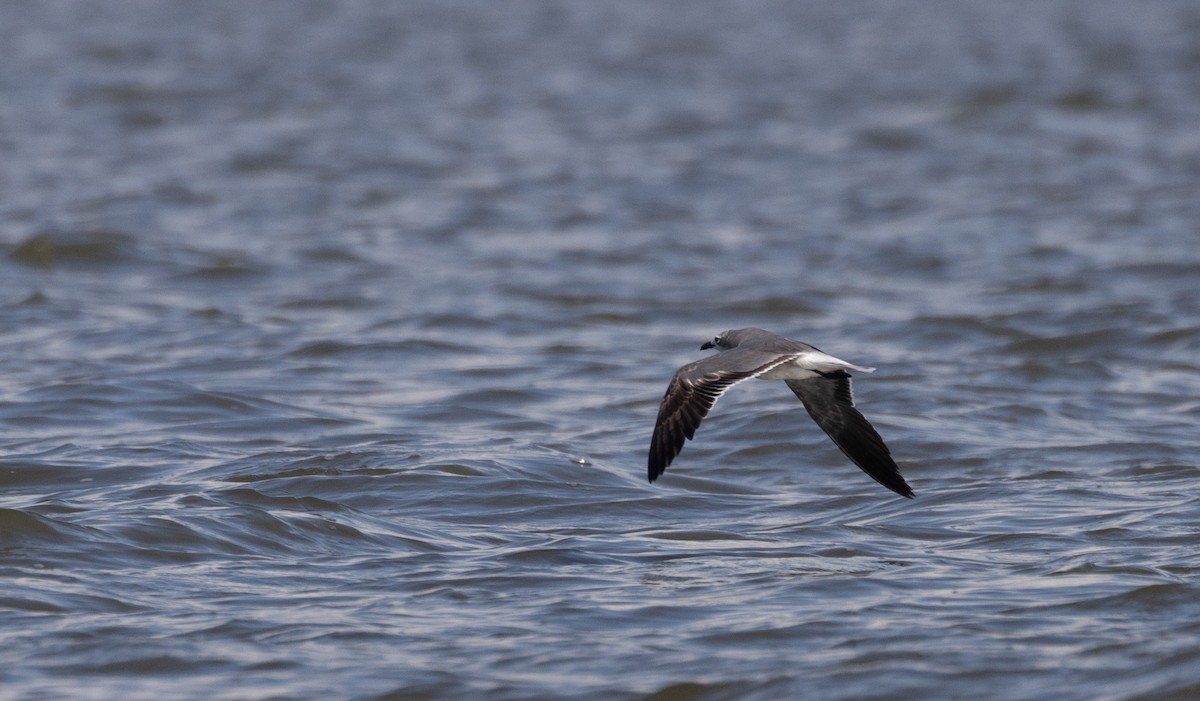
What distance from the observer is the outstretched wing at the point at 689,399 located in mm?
6203

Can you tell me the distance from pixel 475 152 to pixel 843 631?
39.9 ft

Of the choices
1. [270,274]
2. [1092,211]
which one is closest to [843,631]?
[270,274]

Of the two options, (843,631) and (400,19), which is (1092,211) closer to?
(843,631)

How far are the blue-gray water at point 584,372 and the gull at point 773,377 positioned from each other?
31 centimetres

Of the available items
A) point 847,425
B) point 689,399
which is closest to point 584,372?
point 847,425

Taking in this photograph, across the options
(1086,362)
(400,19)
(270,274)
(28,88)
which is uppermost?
(400,19)

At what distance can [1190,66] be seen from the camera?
71.2 ft

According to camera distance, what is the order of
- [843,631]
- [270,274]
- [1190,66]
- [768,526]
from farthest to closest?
[1190,66]
[270,274]
[768,526]
[843,631]

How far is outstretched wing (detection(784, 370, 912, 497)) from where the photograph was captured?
729cm

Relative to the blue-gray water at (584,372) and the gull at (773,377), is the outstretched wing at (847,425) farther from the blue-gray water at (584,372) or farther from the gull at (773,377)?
the blue-gray water at (584,372)

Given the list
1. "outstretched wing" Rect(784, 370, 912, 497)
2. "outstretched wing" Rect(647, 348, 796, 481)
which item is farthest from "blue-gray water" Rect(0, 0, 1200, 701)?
"outstretched wing" Rect(647, 348, 796, 481)

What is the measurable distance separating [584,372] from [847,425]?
300 cm

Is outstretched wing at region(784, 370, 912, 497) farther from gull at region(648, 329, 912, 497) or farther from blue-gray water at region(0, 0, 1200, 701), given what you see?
blue-gray water at region(0, 0, 1200, 701)

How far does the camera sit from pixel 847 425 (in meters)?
7.41
